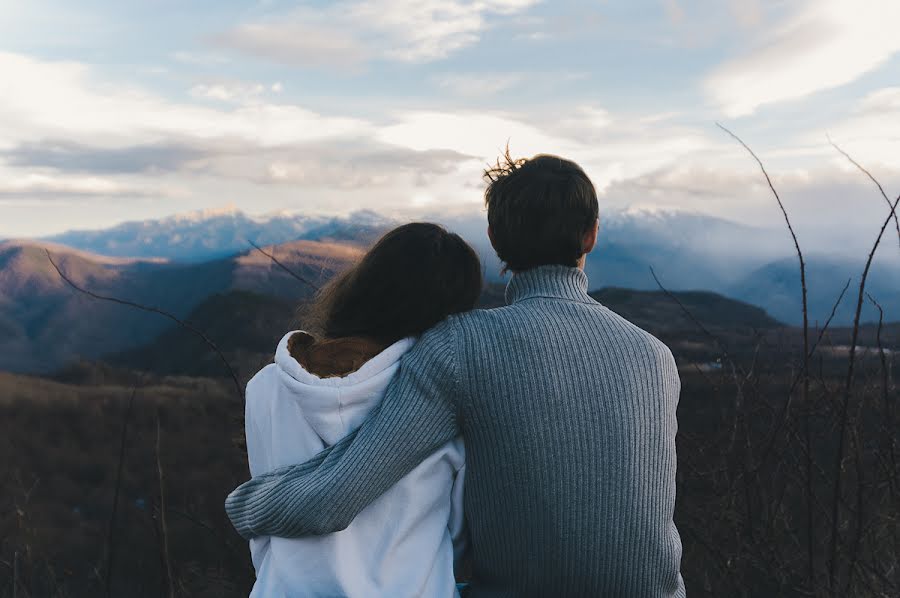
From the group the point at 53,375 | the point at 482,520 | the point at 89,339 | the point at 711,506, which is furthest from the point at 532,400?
the point at 89,339

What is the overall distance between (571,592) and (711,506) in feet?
4.26

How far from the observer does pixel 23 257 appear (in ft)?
566

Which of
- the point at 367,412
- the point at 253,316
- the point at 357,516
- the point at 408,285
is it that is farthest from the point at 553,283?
the point at 253,316

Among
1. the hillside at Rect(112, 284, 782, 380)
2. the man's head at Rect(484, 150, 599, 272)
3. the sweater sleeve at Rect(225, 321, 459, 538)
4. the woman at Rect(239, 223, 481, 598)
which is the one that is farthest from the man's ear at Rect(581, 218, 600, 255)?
the hillside at Rect(112, 284, 782, 380)

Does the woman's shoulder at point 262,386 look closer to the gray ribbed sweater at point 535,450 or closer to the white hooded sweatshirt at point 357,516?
the white hooded sweatshirt at point 357,516

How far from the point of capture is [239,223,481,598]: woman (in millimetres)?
1737

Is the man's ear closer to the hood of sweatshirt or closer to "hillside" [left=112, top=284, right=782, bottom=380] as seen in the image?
the hood of sweatshirt

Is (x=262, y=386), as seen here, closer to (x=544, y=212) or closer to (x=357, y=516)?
(x=357, y=516)

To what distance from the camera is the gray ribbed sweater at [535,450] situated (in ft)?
5.60

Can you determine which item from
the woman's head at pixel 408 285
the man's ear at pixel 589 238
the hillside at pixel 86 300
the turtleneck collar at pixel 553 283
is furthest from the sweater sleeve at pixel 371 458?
the hillside at pixel 86 300

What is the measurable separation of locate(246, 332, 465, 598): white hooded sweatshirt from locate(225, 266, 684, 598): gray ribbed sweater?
2.0 inches

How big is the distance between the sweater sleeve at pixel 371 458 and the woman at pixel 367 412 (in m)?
0.05

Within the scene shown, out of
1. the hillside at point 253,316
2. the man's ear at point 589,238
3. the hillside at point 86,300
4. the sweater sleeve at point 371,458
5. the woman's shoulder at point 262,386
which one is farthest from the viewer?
the hillside at point 86,300

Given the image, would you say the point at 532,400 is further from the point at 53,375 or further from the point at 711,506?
the point at 53,375
